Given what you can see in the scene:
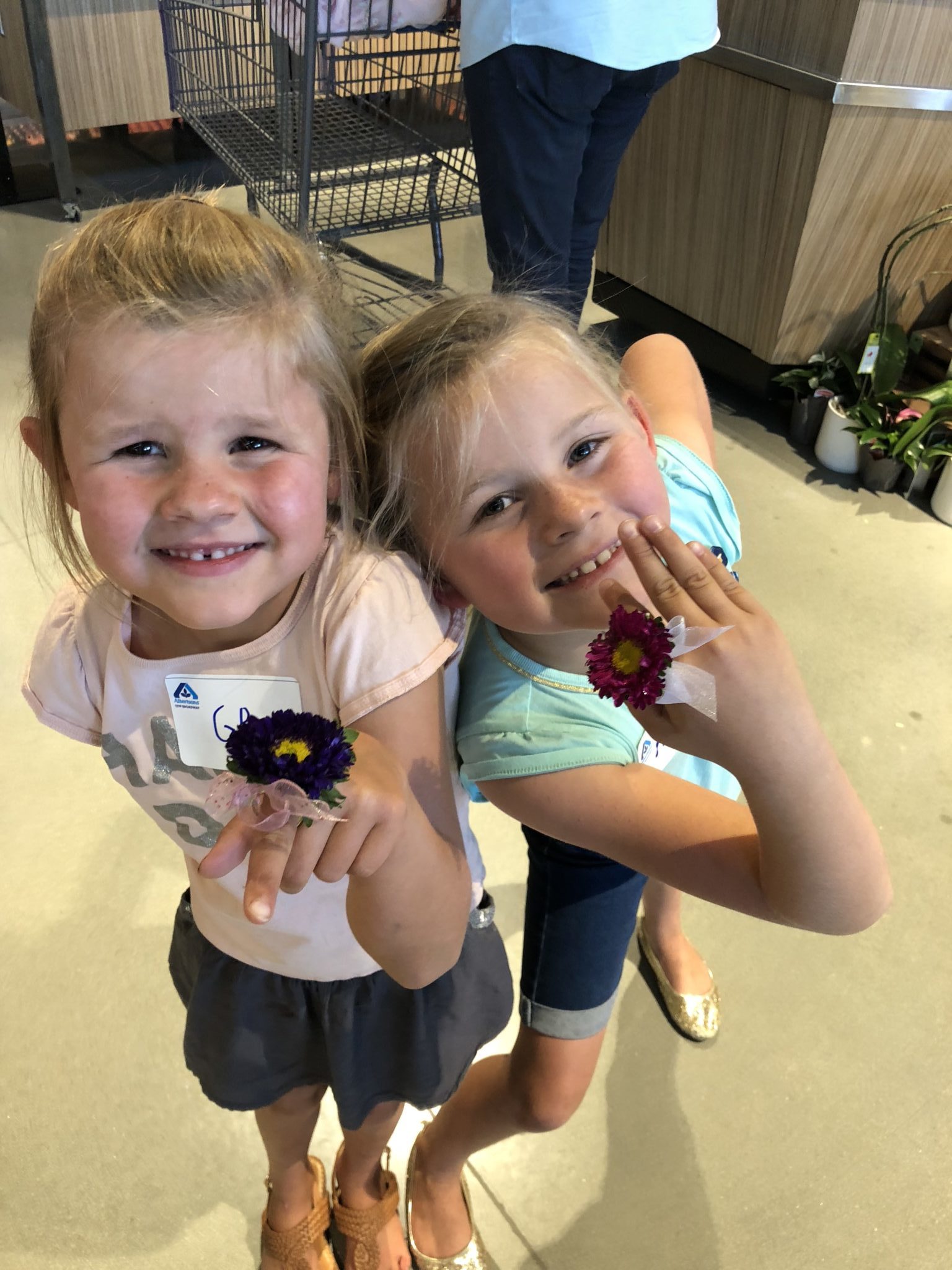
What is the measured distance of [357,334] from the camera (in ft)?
2.82

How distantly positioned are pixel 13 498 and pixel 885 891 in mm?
1937

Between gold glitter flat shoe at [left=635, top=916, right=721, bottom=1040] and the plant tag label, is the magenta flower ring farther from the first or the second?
the plant tag label

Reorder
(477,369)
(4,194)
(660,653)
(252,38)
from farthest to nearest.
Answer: (4,194)
(252,38)
(477,369)
(660,653)

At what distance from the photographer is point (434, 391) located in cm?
78

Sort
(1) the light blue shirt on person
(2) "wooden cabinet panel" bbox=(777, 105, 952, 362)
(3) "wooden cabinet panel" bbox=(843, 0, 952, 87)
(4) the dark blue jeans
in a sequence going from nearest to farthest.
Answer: (4) the dark blue jeans → (1) the light blue shirt on person → (3) "wooden cabinet panel" bbox=(843, 0, 952, 87) → (2) "wooden cabinet panel" bbox=(777, 105, 952, 362)

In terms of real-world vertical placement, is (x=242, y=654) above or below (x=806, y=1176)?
above

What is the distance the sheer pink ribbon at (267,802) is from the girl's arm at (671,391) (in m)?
0.70

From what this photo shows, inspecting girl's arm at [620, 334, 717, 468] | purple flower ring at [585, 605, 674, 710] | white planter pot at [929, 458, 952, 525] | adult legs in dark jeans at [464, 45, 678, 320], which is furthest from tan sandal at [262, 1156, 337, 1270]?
white planter pot at [929, 458, 952, 525]

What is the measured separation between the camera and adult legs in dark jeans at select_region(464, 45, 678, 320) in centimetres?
154

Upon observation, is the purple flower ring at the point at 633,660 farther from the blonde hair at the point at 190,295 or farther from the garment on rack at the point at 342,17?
the garment on rack at the point at 342,17

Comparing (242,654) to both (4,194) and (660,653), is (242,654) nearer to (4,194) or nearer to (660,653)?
(660,653)

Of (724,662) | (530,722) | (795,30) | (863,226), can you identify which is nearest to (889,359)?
(863,226)

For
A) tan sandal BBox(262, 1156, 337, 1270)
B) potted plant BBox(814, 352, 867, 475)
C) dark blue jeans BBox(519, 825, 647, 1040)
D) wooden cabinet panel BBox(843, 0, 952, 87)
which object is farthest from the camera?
potted plant BBox(814, 352, 867, 475)

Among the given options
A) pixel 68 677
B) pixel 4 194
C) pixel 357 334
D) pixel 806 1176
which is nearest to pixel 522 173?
pixel 357 334
